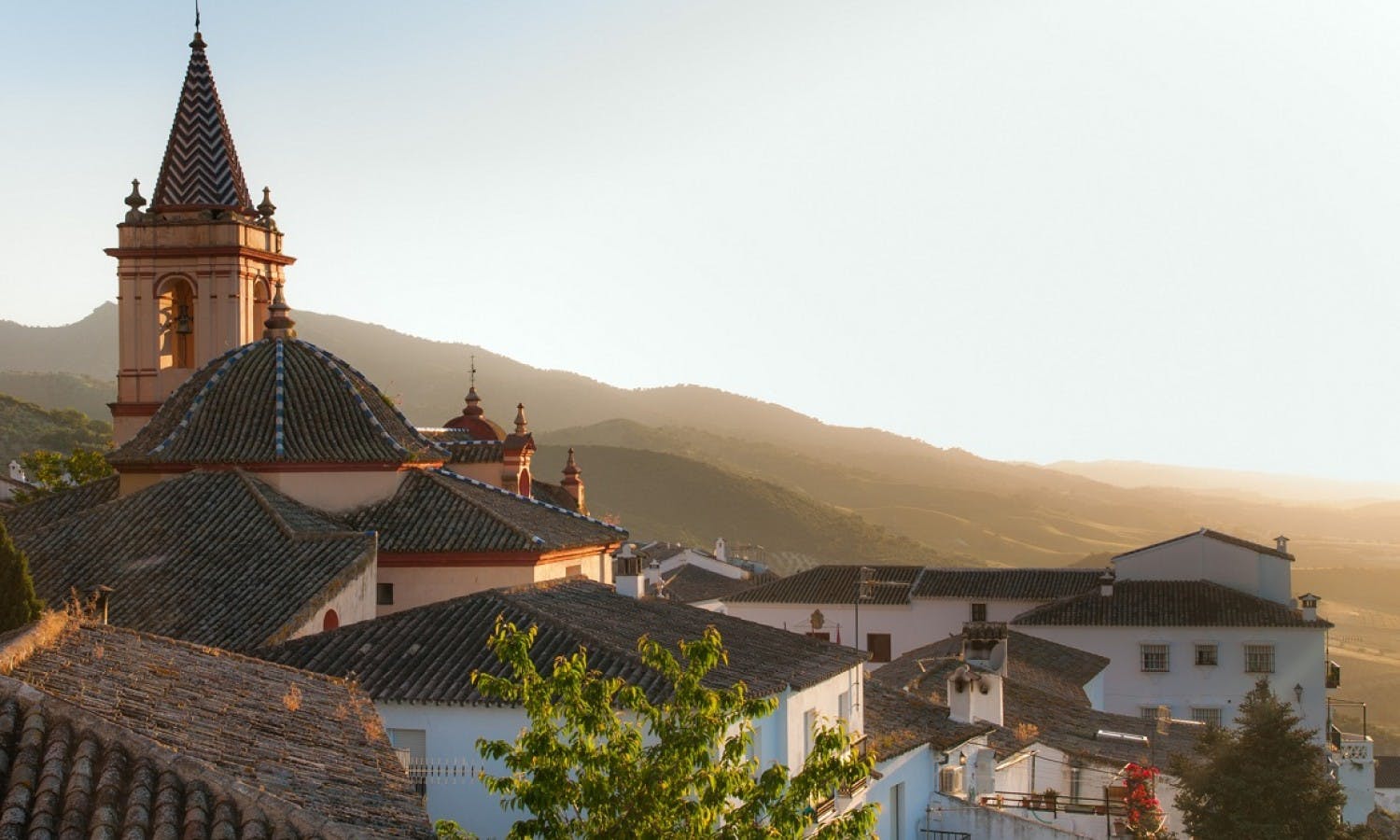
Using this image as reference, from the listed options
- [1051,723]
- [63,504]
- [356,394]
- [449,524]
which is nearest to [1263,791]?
[1051,723]

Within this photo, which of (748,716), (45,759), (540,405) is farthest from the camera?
(540,405)

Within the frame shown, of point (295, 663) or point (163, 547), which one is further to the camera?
point (163, 547)

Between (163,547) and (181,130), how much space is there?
66.7 ft

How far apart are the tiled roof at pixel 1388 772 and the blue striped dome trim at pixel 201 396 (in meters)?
38.3

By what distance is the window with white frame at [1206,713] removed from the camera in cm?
4934

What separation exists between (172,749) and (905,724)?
16205 millimetres

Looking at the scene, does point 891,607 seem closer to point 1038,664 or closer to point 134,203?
point 1038,664

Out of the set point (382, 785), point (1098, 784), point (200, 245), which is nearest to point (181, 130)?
point (200, 245)

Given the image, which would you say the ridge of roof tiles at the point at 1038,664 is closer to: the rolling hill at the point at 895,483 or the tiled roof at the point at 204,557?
the tiled roof at the point at 204,557

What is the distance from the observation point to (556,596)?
21922 millimetres

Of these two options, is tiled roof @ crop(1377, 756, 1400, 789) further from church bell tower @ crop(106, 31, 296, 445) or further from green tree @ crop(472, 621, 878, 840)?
green tree @ crop(472, 621, 878, 840)

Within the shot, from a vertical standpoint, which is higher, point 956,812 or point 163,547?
point 163,547

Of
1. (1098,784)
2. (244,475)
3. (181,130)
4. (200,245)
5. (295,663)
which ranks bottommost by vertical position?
(1098,784)

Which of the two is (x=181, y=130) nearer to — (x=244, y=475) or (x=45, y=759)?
(x=244, y=475)
